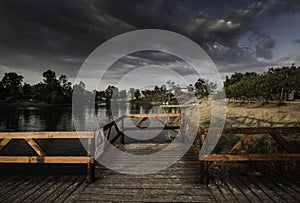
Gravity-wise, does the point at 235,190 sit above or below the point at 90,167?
below

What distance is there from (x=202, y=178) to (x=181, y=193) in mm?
837

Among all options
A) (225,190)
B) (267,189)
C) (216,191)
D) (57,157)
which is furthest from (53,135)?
(267,189)

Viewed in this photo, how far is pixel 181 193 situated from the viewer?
428 centimetres

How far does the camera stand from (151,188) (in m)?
4.54

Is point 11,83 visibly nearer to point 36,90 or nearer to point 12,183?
point 36,90

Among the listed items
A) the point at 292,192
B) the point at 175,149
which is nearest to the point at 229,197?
the point at 292,192

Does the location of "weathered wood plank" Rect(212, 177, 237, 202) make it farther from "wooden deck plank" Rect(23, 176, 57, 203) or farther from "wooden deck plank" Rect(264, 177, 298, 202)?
"wooden deck plank" Rect(23, 176, 57, 203)

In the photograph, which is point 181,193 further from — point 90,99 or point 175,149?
point 90,99

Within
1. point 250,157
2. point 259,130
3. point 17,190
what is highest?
point 259,130

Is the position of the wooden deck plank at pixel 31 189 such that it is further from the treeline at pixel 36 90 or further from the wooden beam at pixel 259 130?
the treeline at pixel 36 90

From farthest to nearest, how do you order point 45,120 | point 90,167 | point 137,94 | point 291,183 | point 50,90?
point 137,94 → point 50,90 → point 45,120 → point 90,167 → point 291,183

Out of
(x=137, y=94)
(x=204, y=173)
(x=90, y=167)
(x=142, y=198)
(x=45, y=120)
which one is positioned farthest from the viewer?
(x=137, y=94)

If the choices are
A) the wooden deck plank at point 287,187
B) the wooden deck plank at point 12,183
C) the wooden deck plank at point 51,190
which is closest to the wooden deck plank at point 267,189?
the wooden deck plank at point 287,187

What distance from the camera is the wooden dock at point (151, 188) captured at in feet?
13.3
